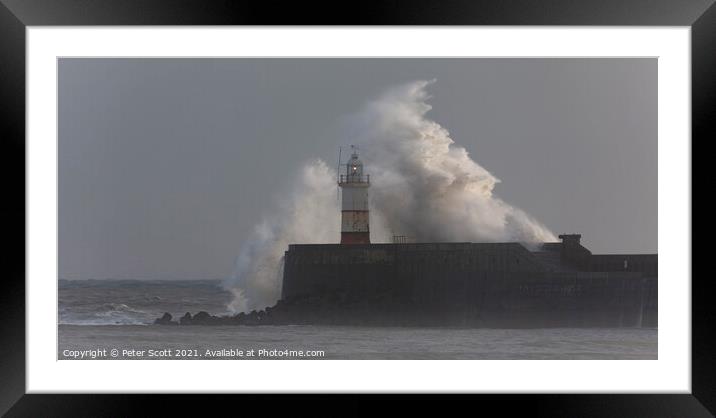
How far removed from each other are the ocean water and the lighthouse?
1546 millimetres

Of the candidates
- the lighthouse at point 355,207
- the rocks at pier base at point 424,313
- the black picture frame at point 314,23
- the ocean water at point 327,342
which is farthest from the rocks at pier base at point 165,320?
the black picture frame at point 314,23

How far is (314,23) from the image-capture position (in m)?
8.16

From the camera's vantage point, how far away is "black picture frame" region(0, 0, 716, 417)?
810 centimetres

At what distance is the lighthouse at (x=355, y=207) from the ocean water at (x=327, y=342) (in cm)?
155

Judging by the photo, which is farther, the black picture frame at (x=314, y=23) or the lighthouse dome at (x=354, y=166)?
the lighthouse dome at (x=354, y=166)

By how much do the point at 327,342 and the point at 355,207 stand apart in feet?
8.03

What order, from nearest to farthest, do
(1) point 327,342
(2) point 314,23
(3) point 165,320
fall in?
(2) point 314,23 → (1) point 327,342 → (3) point 165,320

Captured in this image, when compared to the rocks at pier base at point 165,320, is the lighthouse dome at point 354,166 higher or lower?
higher

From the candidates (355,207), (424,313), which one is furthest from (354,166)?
(424,313)

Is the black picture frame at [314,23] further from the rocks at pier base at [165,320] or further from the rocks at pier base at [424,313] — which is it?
the rocks at pier base at [165,320]

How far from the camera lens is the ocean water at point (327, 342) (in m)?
15.6

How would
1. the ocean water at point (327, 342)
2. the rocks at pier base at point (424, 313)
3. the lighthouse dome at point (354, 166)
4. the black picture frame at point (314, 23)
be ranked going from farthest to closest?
1. the lighthouse dome at point (354, 166)
2. the rocks at pier base at point (424, 313)
3. the ocean water at point (327, 342)
4. the black picture frame at point (314, 23)

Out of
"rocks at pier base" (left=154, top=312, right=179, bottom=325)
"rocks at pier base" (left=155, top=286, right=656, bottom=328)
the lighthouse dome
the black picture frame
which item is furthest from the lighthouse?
the black picture frame

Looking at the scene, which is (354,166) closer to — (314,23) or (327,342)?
(327,342)
